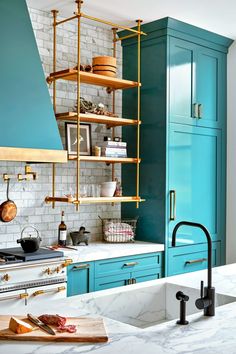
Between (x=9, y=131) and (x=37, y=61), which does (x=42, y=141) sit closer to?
(x=9, y=131)

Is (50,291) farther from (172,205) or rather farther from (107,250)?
(172,205)

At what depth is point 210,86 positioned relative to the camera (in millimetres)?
5262

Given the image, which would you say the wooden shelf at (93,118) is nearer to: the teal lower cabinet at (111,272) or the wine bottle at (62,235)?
the wine bottle at (62,235)

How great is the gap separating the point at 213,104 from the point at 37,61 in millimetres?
2140

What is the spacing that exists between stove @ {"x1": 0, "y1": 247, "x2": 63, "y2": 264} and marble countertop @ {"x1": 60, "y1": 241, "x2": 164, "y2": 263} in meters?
0.16

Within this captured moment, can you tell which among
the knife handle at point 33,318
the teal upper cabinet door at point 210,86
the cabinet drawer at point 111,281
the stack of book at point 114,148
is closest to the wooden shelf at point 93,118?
the stack of book at point 114,148

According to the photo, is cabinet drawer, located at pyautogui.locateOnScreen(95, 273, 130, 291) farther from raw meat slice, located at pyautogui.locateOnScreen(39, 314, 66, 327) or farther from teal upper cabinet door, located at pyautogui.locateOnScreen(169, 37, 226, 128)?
raw meat slice, located at pyautogui.locateOnScreen(39, 314, 66, 327)

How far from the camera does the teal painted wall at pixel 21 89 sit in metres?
3.64

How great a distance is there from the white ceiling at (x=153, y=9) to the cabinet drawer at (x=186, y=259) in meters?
2.16

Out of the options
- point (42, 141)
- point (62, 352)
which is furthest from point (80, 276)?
point (62, 352)

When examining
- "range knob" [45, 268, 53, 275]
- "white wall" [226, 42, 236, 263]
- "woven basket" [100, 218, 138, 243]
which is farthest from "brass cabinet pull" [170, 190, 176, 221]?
"range knob" [45, 268, 53, 275]

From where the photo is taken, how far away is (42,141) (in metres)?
3.82

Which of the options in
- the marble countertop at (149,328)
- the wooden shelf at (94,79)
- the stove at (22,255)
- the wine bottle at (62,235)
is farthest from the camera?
the wine bottle at (62,235)

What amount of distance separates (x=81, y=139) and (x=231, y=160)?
5.88ft
